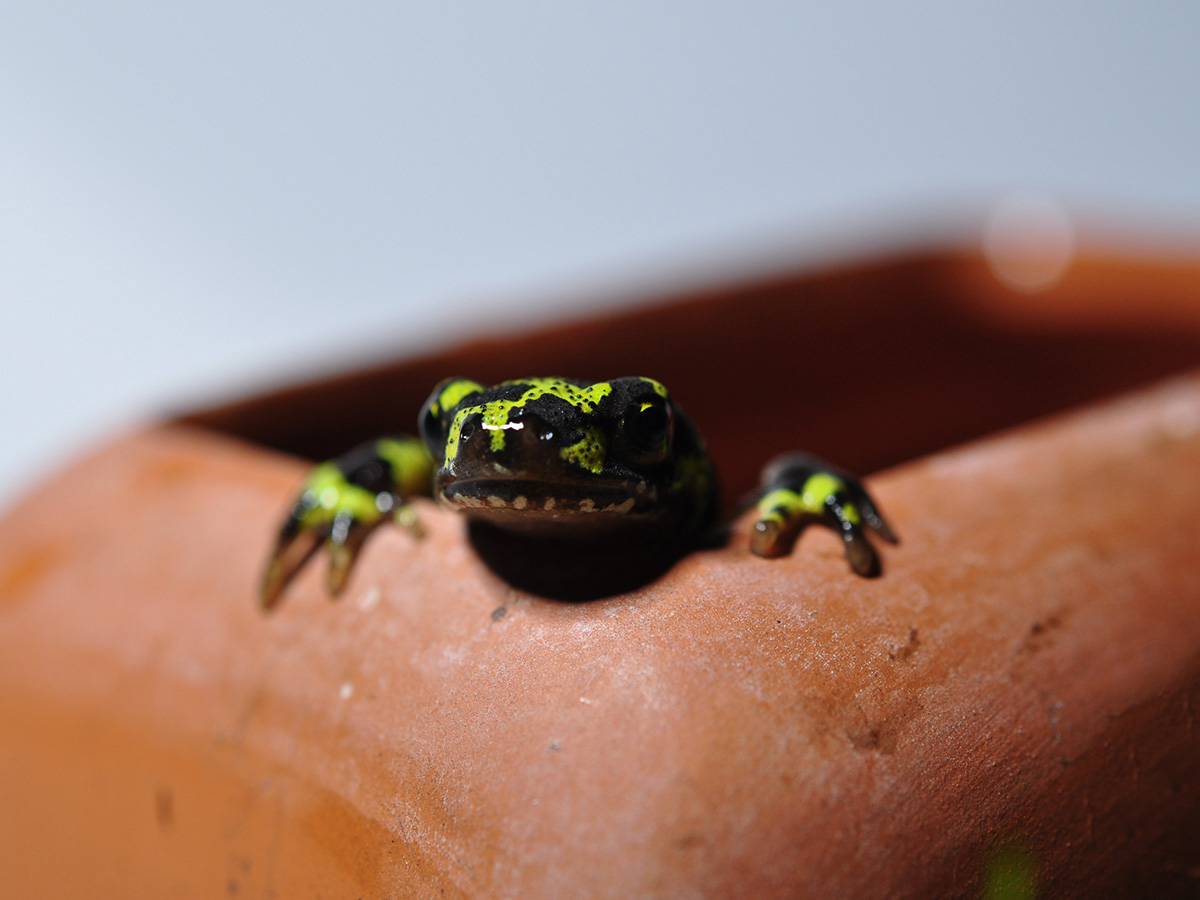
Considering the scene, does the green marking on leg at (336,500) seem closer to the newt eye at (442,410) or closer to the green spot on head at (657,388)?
the newt eye at (442,410)


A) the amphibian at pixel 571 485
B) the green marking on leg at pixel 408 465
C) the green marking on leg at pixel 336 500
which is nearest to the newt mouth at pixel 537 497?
the amphibian at pixel 571 485

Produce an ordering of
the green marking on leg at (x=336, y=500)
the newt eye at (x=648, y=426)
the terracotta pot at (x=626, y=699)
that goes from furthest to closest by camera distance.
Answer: the green marking on leg at (x=336, y=500)
the newt eye at (x=648, y=426)
the terracotta pot at (x=626, y=699)

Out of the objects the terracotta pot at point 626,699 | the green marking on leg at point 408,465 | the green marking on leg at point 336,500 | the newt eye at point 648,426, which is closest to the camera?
the terracotta pot at point 626,699

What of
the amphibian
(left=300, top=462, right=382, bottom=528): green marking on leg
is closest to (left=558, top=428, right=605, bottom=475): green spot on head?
the amphibian

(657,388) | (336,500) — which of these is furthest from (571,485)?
(336,500)

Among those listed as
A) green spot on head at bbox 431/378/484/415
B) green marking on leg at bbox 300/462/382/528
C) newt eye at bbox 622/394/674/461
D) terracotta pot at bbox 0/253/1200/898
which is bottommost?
terracotta pot at bbox 0/253/1200/898

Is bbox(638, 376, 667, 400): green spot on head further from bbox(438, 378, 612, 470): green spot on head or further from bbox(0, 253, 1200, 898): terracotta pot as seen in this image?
bbox(0, 253, 1200, 898): terracotta pot
